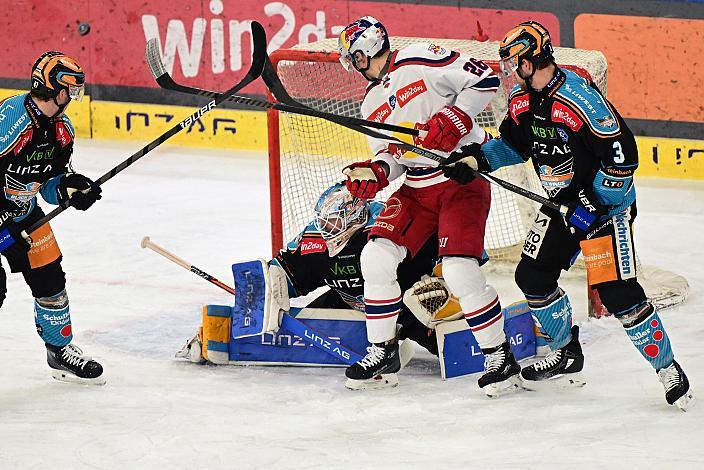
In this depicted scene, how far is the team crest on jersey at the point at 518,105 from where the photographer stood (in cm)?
396

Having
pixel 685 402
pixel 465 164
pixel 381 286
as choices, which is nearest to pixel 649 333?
pixel 685 402

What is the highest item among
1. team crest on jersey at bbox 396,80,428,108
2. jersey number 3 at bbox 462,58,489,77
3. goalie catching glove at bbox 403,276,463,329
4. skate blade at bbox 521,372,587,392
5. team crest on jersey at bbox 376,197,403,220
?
jersey number 3 at bbox 462,58,489,77

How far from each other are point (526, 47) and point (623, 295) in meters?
0.80

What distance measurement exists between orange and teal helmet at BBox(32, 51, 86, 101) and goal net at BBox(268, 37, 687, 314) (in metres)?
1.43

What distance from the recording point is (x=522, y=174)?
546 cm

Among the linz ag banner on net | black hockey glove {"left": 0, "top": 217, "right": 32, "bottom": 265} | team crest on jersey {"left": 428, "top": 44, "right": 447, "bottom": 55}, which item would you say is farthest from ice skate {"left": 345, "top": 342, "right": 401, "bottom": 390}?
the linz ag banner on net

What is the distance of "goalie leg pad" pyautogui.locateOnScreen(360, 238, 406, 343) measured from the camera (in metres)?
4.24

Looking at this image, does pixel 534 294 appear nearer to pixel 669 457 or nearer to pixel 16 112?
pixel 669 457

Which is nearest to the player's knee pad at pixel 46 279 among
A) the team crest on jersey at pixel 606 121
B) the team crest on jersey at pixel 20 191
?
the team crest on jersey at pixel 20 191

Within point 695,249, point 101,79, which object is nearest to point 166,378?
point 695,249

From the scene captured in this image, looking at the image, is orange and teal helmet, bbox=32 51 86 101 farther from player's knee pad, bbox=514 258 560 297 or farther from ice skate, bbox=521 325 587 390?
ice skate, bbox=521 325 587 390

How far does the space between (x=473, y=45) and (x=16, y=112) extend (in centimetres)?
217

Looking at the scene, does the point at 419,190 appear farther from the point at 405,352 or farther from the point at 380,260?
the point at 405,352

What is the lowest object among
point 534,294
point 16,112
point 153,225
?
point 153,225
